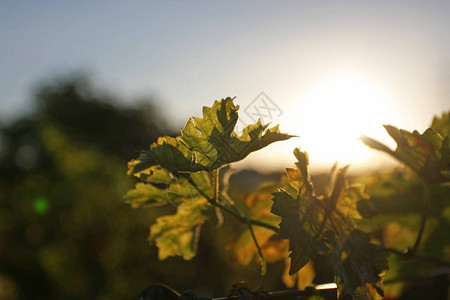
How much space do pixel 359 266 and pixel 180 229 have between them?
47 centimetres

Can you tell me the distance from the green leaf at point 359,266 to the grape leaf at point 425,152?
0.17 metres

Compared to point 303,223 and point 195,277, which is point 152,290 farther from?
point 195,277

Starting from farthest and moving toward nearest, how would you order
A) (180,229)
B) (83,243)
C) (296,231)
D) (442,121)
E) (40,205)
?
(40,205) < (83,243) < (442,121) < (180,229) < (296,231)

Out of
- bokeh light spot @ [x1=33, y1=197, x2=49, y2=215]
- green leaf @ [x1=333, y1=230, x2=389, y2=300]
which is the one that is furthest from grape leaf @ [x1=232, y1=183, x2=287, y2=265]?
bokeh light spot @ [x1=33, y1=197, x2=49, y2=215]

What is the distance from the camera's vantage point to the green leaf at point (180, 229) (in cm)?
103

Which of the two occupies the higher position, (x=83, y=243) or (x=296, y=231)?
(x=296, y=231)

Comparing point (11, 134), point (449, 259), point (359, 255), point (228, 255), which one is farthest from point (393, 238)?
point (11, 134)

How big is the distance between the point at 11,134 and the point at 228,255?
71.9 feet

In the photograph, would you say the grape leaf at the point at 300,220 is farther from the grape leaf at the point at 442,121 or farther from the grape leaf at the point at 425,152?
the grape leaf at the point at 442,121

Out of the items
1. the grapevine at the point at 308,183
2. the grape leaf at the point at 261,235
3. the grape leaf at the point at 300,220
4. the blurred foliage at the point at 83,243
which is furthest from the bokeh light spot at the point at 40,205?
the grape leaf at the point at 300,220

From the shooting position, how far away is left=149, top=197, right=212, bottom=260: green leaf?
1.03 m

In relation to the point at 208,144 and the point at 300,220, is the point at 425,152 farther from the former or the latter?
the point at 208,144

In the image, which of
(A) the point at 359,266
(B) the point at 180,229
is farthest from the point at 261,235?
(A) the point at 359,266

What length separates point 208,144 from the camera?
78cm
